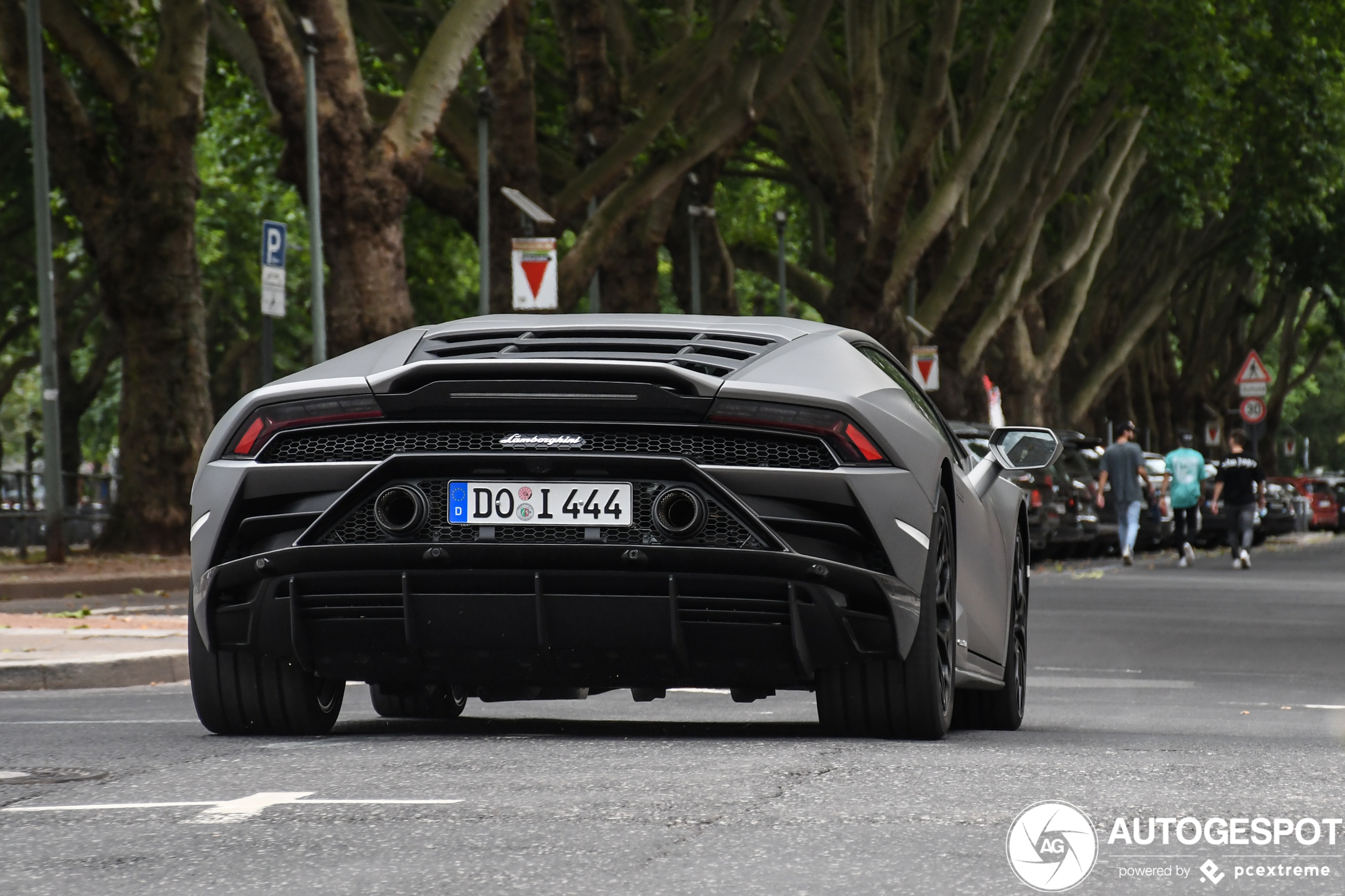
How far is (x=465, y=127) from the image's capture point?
83.9 ft

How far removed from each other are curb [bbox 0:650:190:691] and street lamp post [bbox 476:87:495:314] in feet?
43.5

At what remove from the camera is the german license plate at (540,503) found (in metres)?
5.71

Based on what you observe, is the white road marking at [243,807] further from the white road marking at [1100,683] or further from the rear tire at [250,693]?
the white road marking at [1100,683]

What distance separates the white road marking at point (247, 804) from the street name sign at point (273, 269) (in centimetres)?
1468

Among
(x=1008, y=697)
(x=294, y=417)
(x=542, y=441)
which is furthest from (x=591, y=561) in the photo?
(x=1008, y=697)

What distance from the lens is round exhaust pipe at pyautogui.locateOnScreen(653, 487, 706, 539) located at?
570 cm

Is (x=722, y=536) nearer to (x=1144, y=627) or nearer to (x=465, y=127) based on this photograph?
(x=1144, y=627)

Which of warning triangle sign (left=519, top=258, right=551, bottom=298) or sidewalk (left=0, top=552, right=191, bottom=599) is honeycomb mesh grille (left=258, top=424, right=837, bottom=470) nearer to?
sidewalk (left=0, top=552, right=191, bottom=599)

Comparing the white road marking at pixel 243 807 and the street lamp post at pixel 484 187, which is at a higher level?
the street lamp post at pixel 484 187

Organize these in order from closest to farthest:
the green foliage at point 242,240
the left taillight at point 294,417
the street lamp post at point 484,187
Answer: the left taillight at point 294,417 → the street lamp post at point 484,187 → the green foliage at point 242,240

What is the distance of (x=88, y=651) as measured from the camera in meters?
11.2

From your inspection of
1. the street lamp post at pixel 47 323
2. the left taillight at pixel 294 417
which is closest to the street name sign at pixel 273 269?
the street lamp post at pixel 47 323

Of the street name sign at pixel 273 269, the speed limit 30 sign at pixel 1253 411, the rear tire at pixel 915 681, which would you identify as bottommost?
the rear tire at pixel 915 681

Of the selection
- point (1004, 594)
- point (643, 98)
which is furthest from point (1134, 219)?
point (1004, 594)
